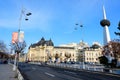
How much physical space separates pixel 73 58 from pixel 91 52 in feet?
55.6

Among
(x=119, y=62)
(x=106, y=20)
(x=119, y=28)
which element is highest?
(x=106, y=20)

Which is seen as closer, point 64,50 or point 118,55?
point 118,55

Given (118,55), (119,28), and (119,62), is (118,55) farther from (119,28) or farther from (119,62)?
(119,28)

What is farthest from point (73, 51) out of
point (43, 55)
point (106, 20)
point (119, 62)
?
point (119, 62)

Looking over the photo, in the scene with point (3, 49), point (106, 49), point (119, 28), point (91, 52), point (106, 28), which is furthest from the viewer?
point (91, 52)

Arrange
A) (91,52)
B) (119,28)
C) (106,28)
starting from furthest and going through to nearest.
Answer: (91,52) < (106,28) < (119,28)

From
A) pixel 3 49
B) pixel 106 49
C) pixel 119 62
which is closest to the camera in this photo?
pixel 119 62

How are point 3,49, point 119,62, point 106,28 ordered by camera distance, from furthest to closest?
point 3,49
point 106,28
point 119,62

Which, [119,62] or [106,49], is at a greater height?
[106,49]

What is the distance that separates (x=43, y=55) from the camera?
628ft

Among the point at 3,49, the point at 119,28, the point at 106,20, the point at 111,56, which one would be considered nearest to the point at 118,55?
the point at 111,56

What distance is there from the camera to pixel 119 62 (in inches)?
2655

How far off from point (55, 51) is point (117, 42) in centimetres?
12463

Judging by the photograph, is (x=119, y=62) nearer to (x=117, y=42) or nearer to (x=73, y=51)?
(x=117, y=42)
